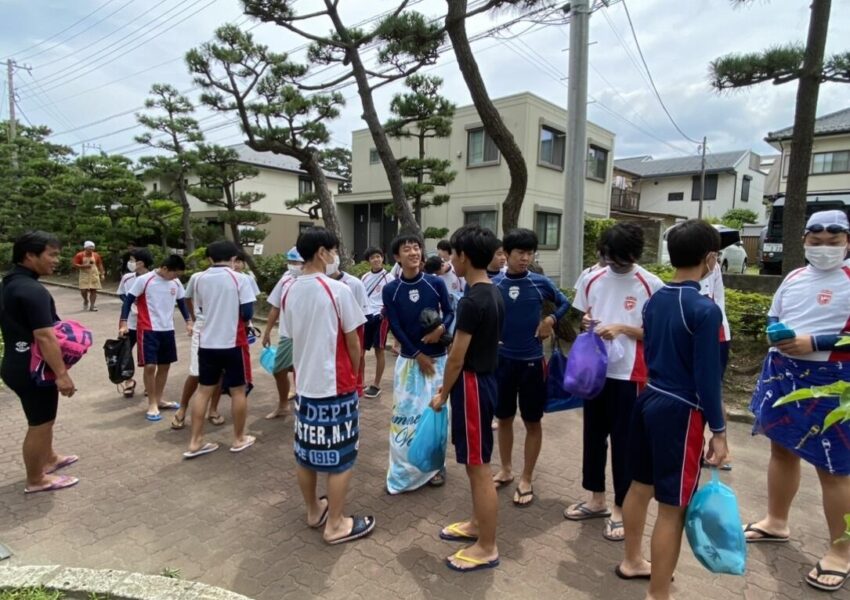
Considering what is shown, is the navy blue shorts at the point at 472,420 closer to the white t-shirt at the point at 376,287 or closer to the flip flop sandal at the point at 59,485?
the flip flop sandal at the point at 59,485

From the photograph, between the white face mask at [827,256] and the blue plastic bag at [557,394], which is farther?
the blue plastic bag at [557,394]

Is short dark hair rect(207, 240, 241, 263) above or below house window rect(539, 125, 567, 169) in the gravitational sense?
below

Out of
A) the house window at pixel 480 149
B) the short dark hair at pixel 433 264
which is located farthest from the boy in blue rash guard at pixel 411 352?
the house window at pixel 480 149

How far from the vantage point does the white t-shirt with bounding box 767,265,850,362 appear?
2673mm

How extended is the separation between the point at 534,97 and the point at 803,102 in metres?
10.7

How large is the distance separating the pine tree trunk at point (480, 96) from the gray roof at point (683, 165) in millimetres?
31311

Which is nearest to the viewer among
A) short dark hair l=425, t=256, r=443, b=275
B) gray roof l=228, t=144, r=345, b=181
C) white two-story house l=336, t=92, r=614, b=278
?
short dark hair l=425, t=256, r=443, b=275

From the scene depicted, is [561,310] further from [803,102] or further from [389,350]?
[803,102]

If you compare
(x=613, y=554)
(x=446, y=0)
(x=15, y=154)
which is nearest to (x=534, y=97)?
(x=446, y=0)

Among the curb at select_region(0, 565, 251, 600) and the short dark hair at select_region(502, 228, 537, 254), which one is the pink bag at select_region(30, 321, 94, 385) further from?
the short dark hair at select_region(502, 228, 537, 254)

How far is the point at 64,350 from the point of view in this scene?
11.3ft

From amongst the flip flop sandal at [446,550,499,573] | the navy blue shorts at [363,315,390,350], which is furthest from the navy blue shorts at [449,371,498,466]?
the navy blue shorts at [363,315,390,350]

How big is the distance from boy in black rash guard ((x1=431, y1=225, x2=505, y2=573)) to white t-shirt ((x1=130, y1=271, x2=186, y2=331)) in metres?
3.68

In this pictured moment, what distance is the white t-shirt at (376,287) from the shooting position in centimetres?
Answer: 612
